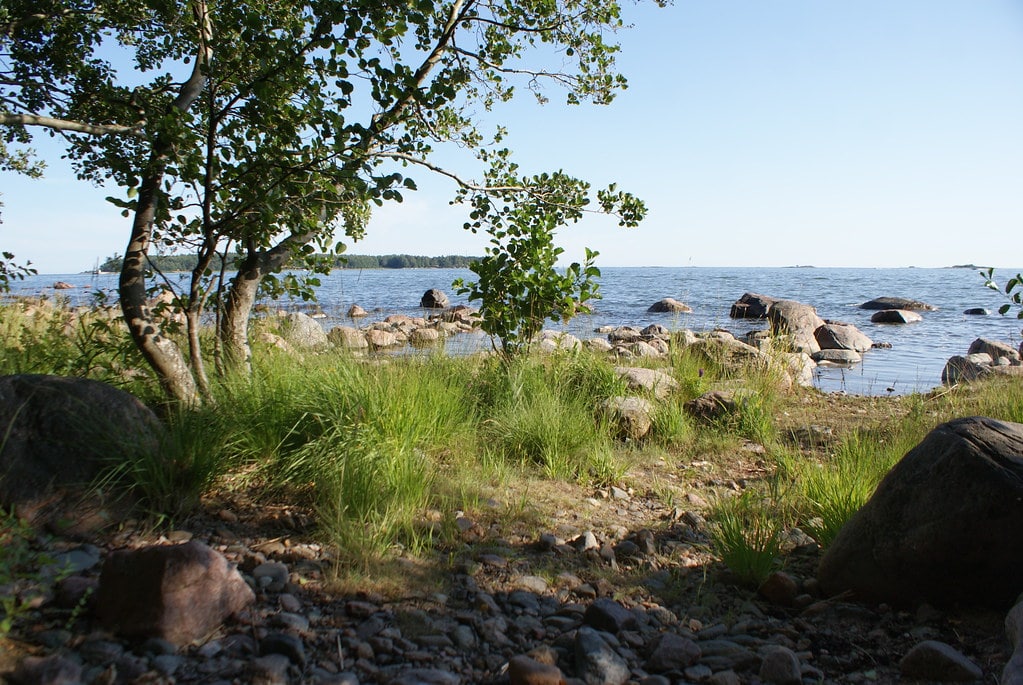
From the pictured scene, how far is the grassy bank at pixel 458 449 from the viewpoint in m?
3.56

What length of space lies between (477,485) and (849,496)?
2077 mm

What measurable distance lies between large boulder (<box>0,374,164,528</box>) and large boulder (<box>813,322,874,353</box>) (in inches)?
606

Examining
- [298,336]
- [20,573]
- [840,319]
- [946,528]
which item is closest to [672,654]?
[946,528]

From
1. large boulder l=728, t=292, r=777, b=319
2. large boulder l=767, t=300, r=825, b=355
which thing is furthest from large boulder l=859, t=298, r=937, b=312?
large boulder l=767, t=300, r=825, b=355

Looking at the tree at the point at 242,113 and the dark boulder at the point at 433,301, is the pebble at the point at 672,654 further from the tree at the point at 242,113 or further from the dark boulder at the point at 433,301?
the dark boulder at the point at 433,301

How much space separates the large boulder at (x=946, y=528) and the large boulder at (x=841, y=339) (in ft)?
45.0

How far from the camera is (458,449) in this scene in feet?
15.5

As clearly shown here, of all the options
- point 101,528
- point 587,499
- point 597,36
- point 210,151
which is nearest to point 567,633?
point 587,499

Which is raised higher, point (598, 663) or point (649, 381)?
point (649, 381)

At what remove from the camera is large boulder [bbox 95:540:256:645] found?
8.11ft

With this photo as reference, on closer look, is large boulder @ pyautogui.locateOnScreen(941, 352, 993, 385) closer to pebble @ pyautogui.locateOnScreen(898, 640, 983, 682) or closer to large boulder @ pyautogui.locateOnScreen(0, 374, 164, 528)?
pebble @ pyautogui.locateOnScreen(898, 640, 983, 682)

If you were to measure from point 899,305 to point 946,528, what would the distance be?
26900 millimetres

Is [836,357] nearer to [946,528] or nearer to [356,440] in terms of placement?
[946,528]

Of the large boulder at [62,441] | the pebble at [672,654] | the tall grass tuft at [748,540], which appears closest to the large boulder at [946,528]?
the tall grass tuft at [748,540]
